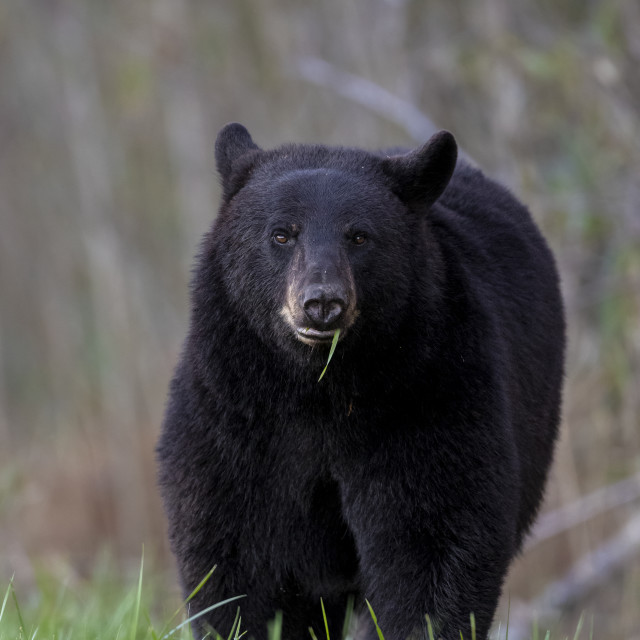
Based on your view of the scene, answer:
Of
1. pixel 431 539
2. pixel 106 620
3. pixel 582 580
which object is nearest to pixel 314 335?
pixel 431 539

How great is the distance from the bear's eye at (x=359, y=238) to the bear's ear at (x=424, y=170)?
31 cm

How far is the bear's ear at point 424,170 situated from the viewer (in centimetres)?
412

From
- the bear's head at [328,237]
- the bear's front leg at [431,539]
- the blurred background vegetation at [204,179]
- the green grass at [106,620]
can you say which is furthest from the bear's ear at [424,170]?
the blurred background vegetation at [204,179]

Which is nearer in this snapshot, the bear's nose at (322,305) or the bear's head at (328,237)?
the bear's nose at (322,305)

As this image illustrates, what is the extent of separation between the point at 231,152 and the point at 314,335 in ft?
3.81

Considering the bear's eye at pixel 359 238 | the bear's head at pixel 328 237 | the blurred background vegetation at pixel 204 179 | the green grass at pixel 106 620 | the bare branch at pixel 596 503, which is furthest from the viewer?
the blurred background vegetation at pixel 204 179

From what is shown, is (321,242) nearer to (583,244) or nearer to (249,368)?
(249,368)

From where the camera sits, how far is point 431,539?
3.86 meters

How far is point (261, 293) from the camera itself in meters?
4.02

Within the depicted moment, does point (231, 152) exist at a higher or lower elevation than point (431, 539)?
higher

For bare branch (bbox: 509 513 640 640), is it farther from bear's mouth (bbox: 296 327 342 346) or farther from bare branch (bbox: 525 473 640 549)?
bear's mouth (bbox: 296 327 342 346)

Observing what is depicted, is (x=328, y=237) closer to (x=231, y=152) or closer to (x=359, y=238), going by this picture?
(x=359, y=238)

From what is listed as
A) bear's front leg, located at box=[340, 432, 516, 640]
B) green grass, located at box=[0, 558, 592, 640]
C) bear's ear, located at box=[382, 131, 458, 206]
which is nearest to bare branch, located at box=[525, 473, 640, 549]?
green grass, located at box=[0, 558, 592, 640]

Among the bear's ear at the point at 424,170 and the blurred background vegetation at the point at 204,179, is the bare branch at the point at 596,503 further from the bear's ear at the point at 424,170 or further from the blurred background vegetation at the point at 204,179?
the bear's ear at the point at 424,170
